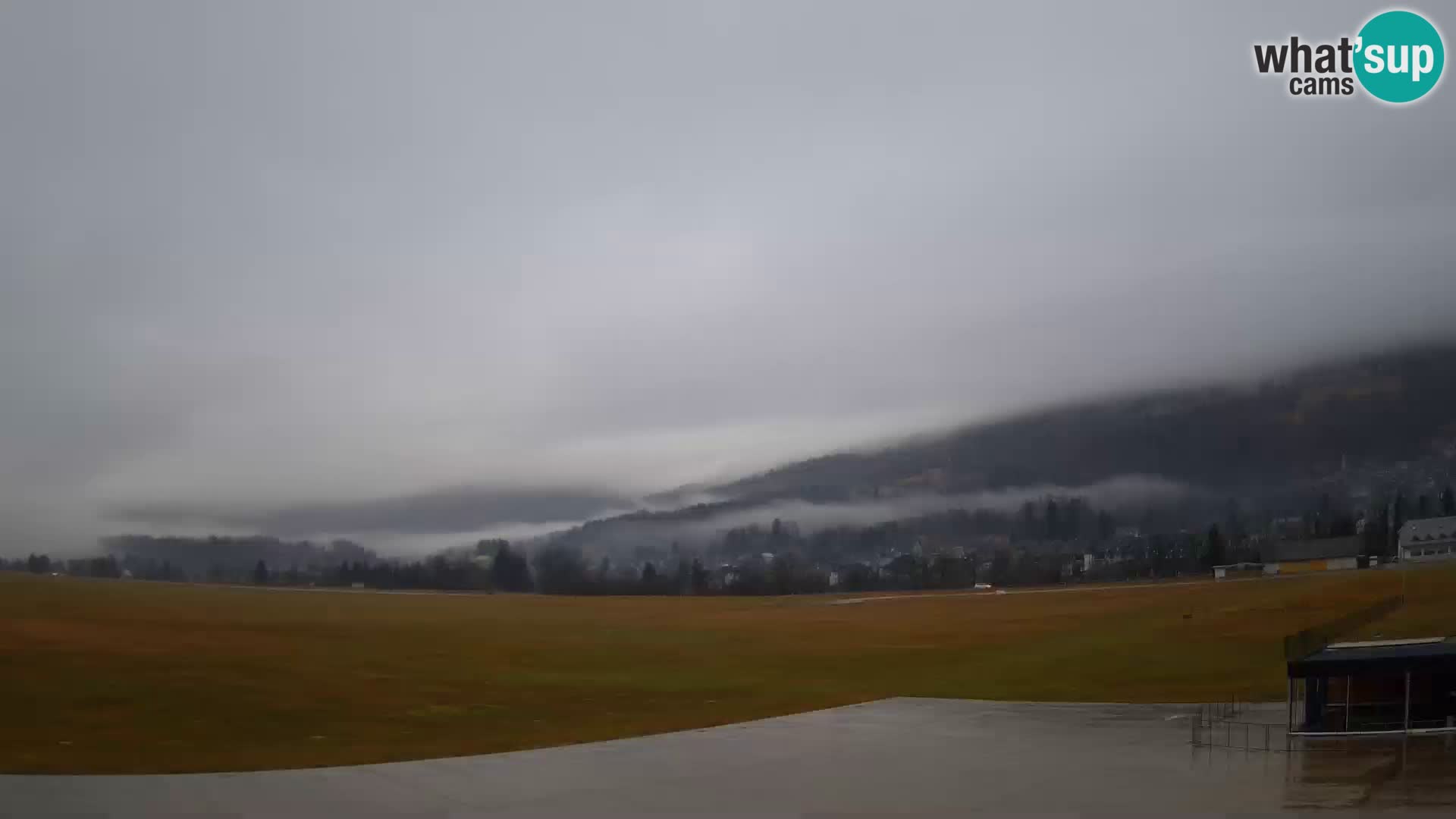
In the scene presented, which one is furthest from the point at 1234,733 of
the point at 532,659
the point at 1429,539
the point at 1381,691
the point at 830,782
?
the point at 1429,539

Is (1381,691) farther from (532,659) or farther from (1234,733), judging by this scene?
(532,659)

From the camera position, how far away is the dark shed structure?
20188mm

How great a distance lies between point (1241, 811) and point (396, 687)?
21.6 metres

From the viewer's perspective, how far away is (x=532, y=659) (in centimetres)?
3594

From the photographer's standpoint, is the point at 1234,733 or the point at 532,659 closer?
the point at 1234,733

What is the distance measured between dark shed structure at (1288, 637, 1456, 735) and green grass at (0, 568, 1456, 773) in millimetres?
8590

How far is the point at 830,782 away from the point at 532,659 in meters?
20.4

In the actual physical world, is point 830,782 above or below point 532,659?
above

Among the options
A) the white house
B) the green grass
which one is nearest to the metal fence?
the green grass

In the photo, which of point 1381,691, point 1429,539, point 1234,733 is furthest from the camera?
point 1429,539

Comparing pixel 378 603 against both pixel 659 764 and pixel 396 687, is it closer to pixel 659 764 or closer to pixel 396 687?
pixel 396 687

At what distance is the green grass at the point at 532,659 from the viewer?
21828mm

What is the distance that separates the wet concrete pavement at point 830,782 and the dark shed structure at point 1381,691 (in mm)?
1335

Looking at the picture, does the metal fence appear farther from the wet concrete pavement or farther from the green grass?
the green grass
